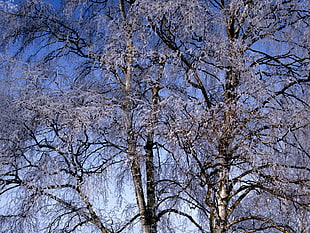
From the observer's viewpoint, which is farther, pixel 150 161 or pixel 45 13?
pixel 45 13

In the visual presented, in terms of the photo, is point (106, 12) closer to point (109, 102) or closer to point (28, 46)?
point (28, 46)

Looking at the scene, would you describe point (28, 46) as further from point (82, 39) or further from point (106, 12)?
point (106, 12)

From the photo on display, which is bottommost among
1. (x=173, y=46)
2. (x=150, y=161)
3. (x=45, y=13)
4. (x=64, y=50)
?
(x=150, y=161)


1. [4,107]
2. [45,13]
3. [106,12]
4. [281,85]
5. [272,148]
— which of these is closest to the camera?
[272,148]

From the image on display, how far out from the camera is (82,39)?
23.5ft

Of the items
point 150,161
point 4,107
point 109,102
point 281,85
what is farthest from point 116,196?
point 281,85

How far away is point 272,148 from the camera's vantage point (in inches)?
204

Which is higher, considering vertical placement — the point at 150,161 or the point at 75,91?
the point at 75,91

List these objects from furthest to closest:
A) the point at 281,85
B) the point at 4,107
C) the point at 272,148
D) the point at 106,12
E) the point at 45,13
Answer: the point at 106,12 → the point at 45,13 → the point at 281,85 → the point at 4,107 → the point at 272,148

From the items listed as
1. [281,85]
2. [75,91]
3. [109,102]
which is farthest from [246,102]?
[75,91]

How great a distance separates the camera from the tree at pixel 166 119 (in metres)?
5.11

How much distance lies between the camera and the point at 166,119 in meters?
5.12

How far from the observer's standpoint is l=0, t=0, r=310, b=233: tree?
511 cm

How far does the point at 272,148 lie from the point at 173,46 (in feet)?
7.44
